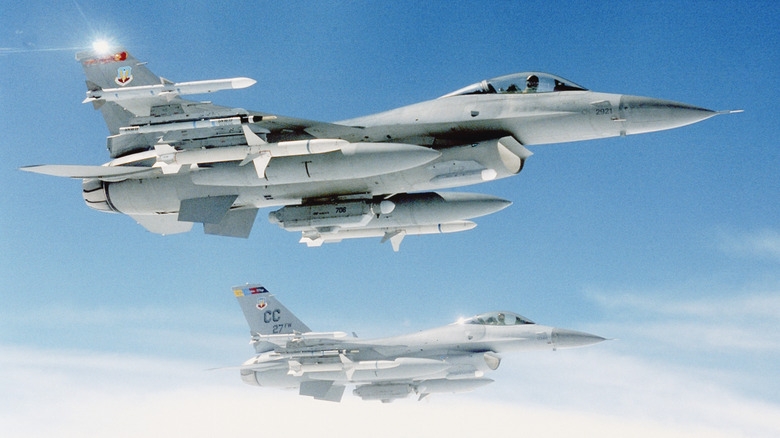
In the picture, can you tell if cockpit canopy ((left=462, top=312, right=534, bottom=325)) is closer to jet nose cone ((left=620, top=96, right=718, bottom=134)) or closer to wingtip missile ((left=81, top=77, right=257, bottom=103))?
jet nose cone ((left=620, top=96, right=718, bottom=134))

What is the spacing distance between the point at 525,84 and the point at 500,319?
13004mm

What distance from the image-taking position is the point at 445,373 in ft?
89.7

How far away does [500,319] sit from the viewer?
2736cm

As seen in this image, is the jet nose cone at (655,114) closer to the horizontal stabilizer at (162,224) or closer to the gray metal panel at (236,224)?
the gray metal panel at (236,224)

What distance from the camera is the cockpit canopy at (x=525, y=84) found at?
53.3 feet

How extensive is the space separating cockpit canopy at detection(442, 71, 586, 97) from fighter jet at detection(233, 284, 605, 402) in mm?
12209

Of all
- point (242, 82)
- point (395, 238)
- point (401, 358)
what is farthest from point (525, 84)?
point (401, 358)

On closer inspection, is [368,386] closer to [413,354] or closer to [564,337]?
[413,354]

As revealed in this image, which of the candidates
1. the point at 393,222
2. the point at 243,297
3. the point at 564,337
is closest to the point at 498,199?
the point at 393,222

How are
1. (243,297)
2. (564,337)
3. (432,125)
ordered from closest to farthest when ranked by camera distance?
(432,125) → (564,337) → (243,297)

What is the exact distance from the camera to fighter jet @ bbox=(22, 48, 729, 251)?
15.5 meters

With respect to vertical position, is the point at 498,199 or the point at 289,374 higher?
the point at 498,199

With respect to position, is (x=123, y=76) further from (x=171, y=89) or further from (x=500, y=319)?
(x=500, y=319)

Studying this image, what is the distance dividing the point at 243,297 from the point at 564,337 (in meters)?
14.8
